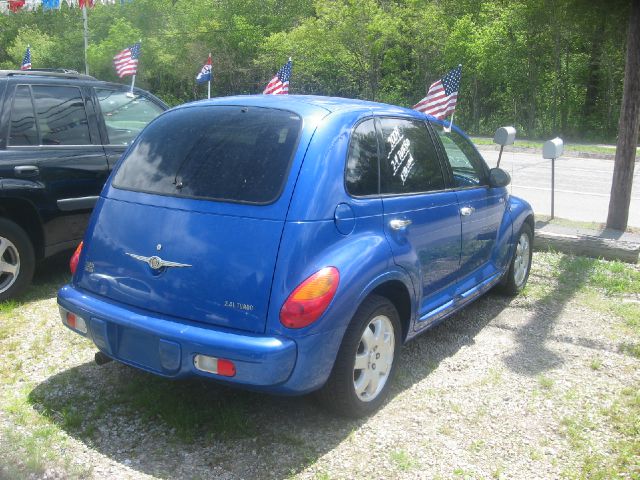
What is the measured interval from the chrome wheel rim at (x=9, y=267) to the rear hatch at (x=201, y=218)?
2.00 meters

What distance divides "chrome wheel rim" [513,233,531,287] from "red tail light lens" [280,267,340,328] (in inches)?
123

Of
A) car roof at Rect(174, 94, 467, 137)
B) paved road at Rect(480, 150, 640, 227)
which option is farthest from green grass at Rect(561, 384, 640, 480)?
paved road at Rect(480, 150, 640, 227)

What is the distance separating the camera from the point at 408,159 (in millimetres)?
4117

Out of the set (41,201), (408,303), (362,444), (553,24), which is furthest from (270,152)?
(553,24)

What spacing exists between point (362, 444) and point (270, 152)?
1.57m

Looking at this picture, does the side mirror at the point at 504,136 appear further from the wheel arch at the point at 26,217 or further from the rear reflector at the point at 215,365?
the rear reflector at the point at 215,365

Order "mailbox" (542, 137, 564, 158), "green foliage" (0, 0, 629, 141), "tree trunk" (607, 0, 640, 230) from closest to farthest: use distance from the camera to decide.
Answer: "tree trunk" (607, 0, 640, 230), "mailbox" (542, 137, 564, 158), "green foliage" (0, 0, 629, 141)

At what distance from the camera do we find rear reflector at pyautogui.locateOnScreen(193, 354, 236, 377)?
3.03 metres

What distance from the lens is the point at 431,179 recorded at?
4.31 metres

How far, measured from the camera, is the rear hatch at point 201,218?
3.12 m

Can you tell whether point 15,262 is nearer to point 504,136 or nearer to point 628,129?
point 504,136

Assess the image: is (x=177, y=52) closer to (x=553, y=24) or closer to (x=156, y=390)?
(x=553, y=24)

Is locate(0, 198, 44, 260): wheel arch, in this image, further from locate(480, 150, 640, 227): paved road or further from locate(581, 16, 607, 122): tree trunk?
locate(581, 16, 607, 122): tree trunk

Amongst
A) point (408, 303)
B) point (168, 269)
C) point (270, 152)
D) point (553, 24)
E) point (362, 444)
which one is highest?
point (553, 24)
